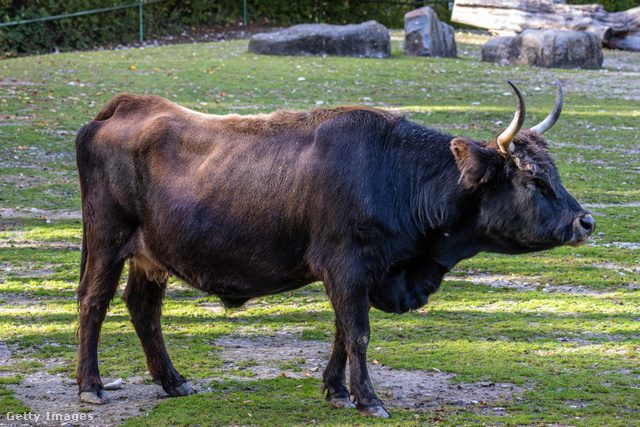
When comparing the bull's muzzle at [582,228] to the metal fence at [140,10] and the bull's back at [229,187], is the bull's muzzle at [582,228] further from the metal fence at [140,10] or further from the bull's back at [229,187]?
the metal fence at [140,10]

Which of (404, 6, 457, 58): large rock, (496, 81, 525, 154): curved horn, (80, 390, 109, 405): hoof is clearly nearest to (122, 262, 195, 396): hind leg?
(80, 390, 109, 405): hoof

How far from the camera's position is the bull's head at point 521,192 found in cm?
495

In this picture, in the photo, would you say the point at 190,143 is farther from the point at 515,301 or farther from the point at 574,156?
the point at 574,156

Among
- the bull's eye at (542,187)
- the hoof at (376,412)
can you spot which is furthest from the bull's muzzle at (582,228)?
the hoof at (376,412)

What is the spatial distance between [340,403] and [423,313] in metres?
2.06

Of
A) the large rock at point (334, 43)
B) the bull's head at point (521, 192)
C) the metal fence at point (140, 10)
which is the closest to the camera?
the bull's head at point (521, 192)

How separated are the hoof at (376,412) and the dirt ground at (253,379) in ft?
0.63

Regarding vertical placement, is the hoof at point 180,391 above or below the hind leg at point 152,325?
below

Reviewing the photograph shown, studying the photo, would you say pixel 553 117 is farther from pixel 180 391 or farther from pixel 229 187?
pixel 180 391

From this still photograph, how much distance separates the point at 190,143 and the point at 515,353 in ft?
10.1

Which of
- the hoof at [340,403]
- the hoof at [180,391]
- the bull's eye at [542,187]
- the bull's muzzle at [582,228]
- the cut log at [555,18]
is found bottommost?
the hoof at [180,391]

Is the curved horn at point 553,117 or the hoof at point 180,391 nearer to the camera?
the curved horn at point 553,117

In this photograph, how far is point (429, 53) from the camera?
76.4 feet

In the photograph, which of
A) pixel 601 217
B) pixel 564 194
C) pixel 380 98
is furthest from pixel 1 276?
pixel 380 98
